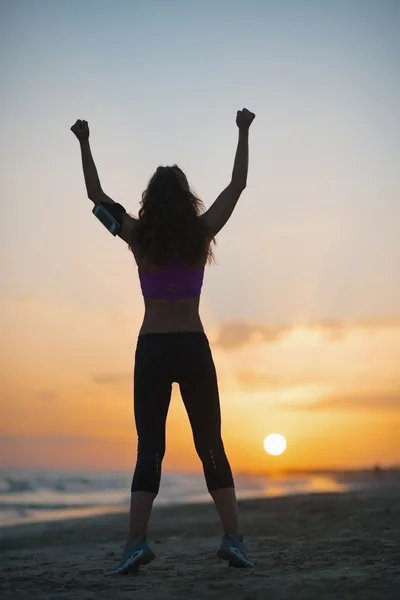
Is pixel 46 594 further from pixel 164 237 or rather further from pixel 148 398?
pixel 164 237

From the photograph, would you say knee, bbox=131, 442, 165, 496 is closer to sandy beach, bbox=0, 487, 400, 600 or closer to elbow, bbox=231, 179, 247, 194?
sandy beach, bbox=0, 487, 400, 600

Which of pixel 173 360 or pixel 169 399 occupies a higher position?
pixel 173 360

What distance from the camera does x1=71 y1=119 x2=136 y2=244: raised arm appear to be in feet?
16.2

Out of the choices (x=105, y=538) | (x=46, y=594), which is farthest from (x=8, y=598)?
(x=105, y=538)

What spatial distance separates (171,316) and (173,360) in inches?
10.4

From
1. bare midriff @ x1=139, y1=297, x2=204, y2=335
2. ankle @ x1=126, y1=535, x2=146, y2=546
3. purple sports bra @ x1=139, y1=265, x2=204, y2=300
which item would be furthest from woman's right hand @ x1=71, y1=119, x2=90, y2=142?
ankle @ x1=126, y1=535, x2=146, y2=546

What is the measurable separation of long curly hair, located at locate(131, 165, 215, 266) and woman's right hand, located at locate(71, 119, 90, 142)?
651 mm

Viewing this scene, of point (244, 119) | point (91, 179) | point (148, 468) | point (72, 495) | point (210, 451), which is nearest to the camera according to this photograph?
point (148, 468)

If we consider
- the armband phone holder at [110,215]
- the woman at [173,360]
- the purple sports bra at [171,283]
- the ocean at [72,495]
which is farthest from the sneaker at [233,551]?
the ocean at [72,495]

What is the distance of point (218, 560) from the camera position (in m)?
5.59

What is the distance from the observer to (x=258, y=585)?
3982 millimetres

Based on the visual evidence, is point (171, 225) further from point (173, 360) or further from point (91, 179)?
point (173, 360)

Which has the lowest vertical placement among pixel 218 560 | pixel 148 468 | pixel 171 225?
pixel 218 560

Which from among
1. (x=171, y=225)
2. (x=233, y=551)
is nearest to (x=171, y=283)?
(x=171, y=225)
